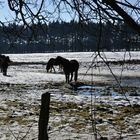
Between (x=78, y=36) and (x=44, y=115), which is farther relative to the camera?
(x=44, y=115)

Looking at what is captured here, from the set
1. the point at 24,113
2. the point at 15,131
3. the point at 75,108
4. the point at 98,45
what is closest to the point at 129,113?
the point at 75,108

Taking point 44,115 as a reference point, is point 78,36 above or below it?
above

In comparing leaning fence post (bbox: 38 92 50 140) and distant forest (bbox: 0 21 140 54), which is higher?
distant forest (bbox: 0 21 140 54)

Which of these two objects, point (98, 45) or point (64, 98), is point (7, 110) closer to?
point (64, 98)

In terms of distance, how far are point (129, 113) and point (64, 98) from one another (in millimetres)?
4388

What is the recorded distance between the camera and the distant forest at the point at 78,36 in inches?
162

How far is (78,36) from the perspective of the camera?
461 cm

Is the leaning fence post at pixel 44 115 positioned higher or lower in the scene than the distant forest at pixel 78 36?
lower

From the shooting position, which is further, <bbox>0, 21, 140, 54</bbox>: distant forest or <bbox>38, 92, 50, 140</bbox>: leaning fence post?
<bbox>38, 92, 50, 140</bbox>: leaning fence post

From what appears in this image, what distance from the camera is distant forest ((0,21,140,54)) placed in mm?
4109

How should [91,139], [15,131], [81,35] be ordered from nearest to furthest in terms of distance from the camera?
[81,35]
[91,139]
[15,131]

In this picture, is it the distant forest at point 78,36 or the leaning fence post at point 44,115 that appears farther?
the leaning fence post at point 44,115

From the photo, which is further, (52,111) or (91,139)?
(52,111)

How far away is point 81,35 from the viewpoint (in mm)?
4578
